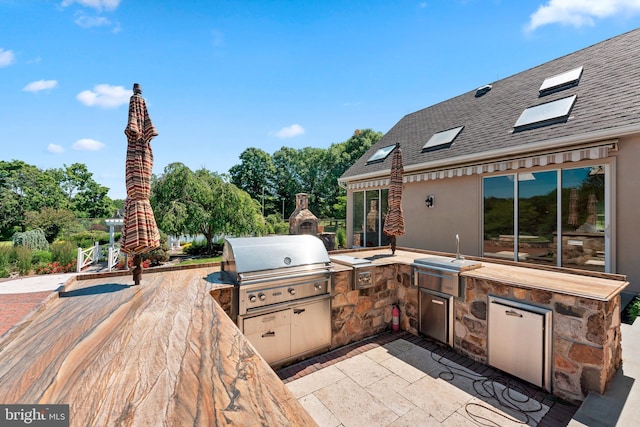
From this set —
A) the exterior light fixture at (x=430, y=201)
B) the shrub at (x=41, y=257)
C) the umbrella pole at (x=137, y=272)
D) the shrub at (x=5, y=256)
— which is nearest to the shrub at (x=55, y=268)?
the shrub at (x=41, y=257)

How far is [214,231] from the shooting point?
706 inches

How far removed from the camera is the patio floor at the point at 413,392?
323 centimetres

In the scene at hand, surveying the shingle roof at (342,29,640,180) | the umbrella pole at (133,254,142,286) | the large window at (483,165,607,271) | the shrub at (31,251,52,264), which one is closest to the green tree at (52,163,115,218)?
the shrub at (31,251,52,264)

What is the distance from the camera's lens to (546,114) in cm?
753

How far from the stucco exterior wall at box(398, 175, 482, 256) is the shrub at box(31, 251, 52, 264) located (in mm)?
16479

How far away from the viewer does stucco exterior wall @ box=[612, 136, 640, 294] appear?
567 centimetres

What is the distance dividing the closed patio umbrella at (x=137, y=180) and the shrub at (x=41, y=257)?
1291cm

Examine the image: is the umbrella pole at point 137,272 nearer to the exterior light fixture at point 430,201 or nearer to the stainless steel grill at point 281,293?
the stainless steel grill at point 281,293

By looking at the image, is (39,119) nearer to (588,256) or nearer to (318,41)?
(318,41)

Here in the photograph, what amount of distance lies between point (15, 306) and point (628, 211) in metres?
15.4

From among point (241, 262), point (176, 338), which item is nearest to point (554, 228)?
point (241, 262)

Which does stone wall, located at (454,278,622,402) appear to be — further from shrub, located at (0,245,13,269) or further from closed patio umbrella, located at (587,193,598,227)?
shrub, located at (0,245,13,269)

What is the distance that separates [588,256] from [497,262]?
3197 millimetres

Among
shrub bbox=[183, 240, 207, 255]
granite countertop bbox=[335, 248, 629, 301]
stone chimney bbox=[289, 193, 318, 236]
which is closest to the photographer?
granite countertop bbox=[335, 248, 629, 301]
